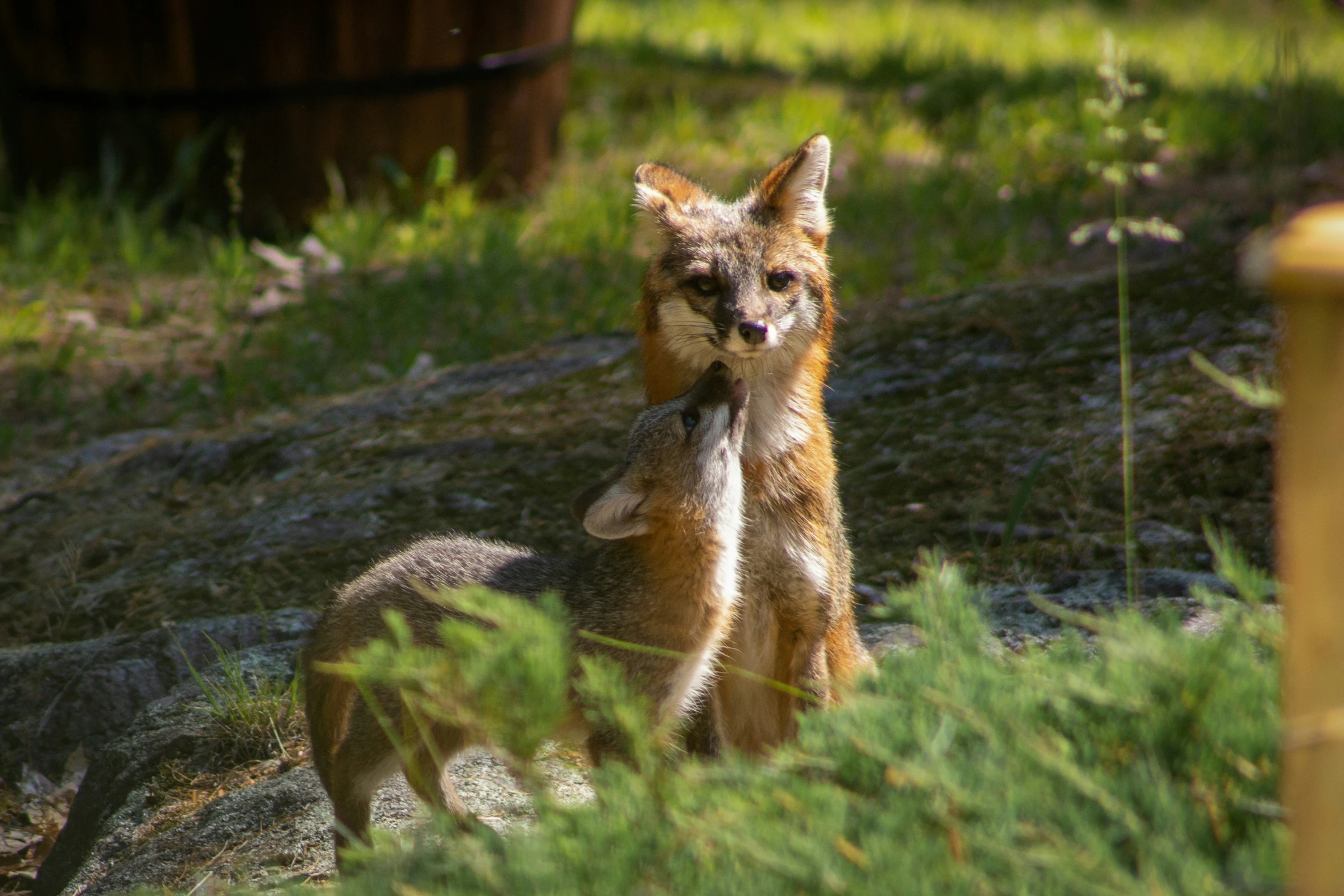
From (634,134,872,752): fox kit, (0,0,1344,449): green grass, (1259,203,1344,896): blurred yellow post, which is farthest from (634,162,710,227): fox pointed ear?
(1259,203,1344,896): blurred yellow post

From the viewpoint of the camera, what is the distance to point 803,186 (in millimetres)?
3992

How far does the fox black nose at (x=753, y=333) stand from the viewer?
11.3 ft

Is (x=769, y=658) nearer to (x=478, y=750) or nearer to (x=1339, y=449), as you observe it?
(x=478, y=750)

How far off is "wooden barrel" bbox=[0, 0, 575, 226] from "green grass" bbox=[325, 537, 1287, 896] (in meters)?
6.27

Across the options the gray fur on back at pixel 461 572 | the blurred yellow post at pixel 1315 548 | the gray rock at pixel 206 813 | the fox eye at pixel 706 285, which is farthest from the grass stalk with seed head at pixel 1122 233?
the gray rock at pixel 206 813

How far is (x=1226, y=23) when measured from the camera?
13680 millimetres

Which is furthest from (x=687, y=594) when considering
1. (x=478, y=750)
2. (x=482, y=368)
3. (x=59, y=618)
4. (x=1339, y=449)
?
(x=482, y=368)

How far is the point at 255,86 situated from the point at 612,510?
17.7 feet

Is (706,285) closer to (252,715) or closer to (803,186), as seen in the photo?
(803,186)

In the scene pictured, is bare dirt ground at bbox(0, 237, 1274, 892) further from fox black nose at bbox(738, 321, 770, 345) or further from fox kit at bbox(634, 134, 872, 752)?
fox black nose at bbox(738, 321, 770, 345)

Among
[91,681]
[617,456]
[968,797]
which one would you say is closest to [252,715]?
[91,681]

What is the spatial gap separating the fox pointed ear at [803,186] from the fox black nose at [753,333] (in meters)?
0.66

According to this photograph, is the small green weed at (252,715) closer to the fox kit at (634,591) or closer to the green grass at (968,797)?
the fox kit at (634,591)

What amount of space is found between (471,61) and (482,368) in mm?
2711
